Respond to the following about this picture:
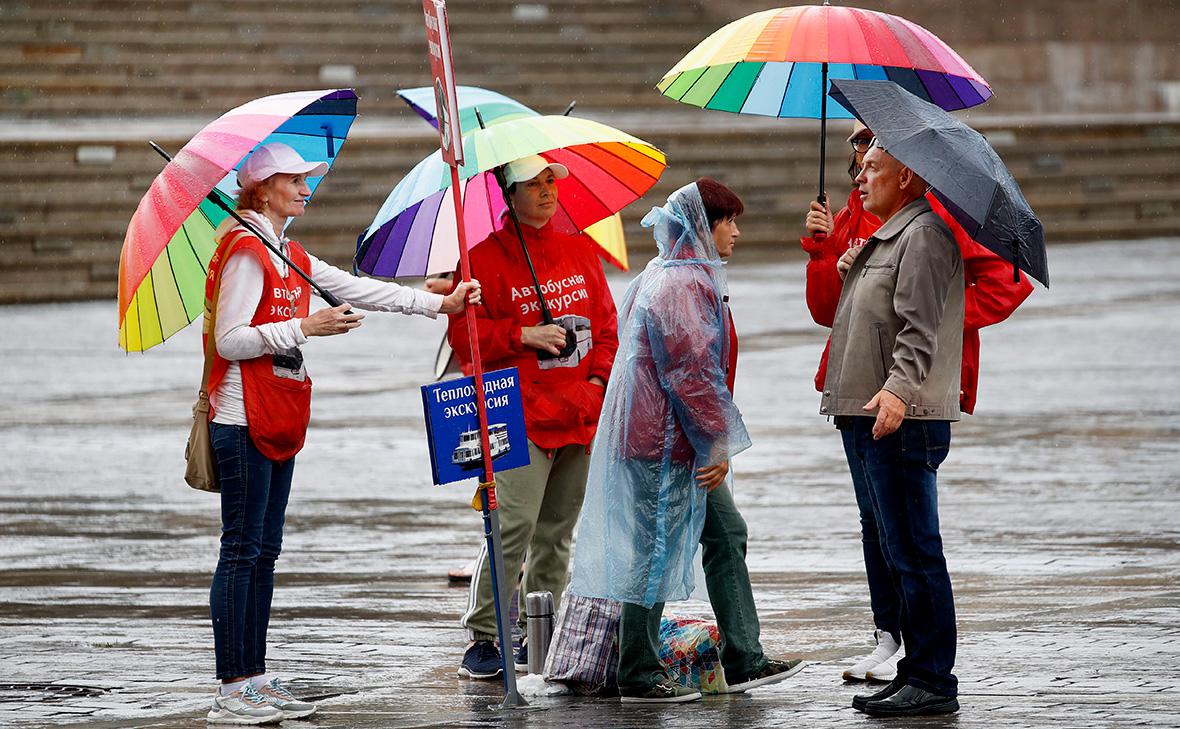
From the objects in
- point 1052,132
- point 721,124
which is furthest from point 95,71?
point 1052,132

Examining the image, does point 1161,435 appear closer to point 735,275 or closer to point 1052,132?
point 735,275

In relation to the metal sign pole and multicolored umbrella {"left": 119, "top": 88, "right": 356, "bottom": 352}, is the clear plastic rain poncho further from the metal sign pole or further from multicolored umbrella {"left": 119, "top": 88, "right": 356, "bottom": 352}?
multicolored umbrella {"left": 119, "top": 88, "right": 356, "bottom": 352}

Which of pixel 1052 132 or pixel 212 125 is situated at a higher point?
pixel 1052 132

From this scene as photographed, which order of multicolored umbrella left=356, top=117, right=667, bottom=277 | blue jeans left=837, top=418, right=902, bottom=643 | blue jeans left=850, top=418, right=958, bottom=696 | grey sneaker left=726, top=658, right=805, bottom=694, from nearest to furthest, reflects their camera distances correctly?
blue jeans left=850, top=418, right=958, bottom=696, grey sneaker left=726, top=658, right=805, bottom=694, blue jeans left=837, top=418, right=902, bottom=643, multicolored umbrella left=356, top=117, right=667, bottom=277

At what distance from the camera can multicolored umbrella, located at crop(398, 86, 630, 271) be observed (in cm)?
743

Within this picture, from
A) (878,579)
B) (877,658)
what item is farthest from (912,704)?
(878,579)

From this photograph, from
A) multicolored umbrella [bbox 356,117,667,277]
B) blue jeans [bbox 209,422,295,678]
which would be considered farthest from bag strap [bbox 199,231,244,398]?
multicolored umbrella [bbox 356,117,667,277]

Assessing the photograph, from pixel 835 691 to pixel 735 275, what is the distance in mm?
19176

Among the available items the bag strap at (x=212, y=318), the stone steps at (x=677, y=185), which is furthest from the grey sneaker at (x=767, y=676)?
the stone steps at (x=677, y=185)

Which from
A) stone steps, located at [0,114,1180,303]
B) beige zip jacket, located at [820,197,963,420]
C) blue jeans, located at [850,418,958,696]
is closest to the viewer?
beige zip jacket, located at [820,197,963,420]

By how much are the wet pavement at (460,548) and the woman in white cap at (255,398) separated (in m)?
0.25

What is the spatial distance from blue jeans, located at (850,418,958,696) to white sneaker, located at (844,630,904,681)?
1.61 feet

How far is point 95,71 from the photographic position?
2964 cm

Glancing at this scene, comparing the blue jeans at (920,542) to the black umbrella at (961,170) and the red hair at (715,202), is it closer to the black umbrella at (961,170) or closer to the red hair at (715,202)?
the black umbrella at (961,170)
